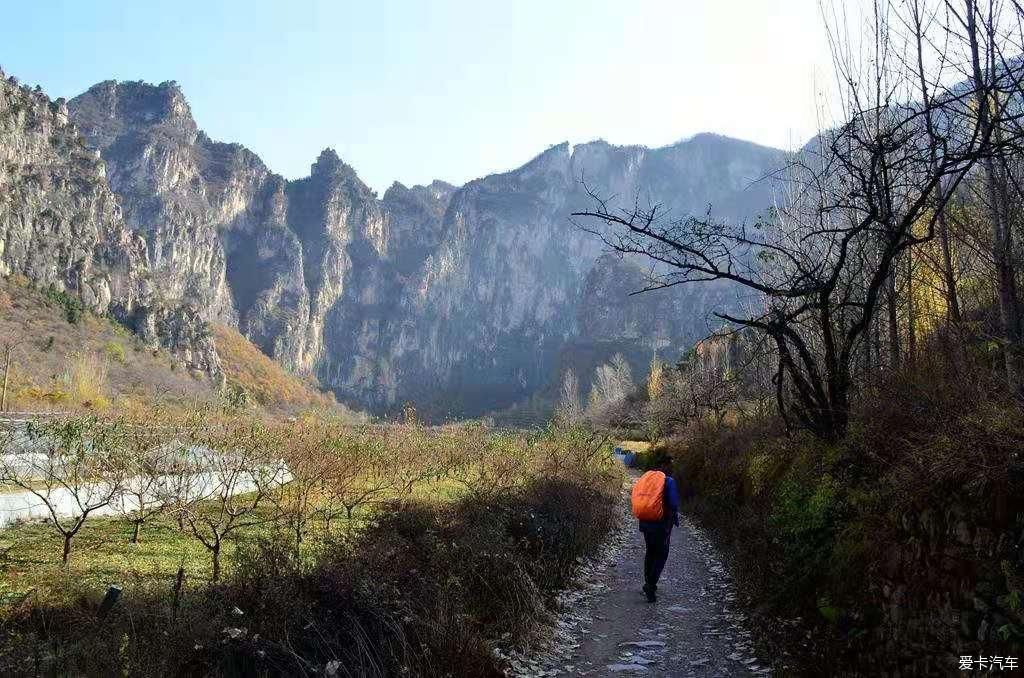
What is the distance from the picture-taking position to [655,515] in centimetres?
868

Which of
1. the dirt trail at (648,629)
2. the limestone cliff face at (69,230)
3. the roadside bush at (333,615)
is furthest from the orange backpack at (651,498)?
the limestone cliff face at (69,230)

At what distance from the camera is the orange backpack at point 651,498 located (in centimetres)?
869

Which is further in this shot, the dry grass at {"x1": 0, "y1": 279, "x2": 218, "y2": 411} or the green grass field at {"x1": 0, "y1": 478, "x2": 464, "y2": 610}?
the dry grass at {"x1": 0, "y1": 279, "x2": 218, "y2": 411}

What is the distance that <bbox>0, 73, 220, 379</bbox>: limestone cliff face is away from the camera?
301 ft

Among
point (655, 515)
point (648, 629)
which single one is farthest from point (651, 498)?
point (648, 629)

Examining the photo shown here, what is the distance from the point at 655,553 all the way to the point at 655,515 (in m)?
0.58

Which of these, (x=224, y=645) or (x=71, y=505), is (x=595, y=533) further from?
(x=71, y=505)

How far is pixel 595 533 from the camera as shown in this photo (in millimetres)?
12734

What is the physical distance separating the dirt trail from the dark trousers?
0.30 meters

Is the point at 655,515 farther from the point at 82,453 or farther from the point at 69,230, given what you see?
the point at 69,230

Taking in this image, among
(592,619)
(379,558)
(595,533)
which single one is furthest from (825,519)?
(595,533)

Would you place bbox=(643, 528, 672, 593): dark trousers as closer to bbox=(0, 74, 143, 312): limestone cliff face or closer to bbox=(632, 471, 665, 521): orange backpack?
bbox=(632, 471, 665, 521): orange backpack

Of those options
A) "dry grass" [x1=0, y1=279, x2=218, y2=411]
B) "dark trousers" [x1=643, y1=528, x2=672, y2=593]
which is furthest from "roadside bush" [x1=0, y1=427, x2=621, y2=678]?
"dry grass" [x1=0, y1=279, x2=218, y2=411]

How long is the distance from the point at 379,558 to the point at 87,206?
124 m
